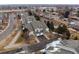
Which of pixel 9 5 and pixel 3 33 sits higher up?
pixel 9 5

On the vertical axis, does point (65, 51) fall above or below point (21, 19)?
below

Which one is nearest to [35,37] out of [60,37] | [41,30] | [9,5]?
[41,30]

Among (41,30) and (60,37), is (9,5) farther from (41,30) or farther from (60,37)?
(60,37)
